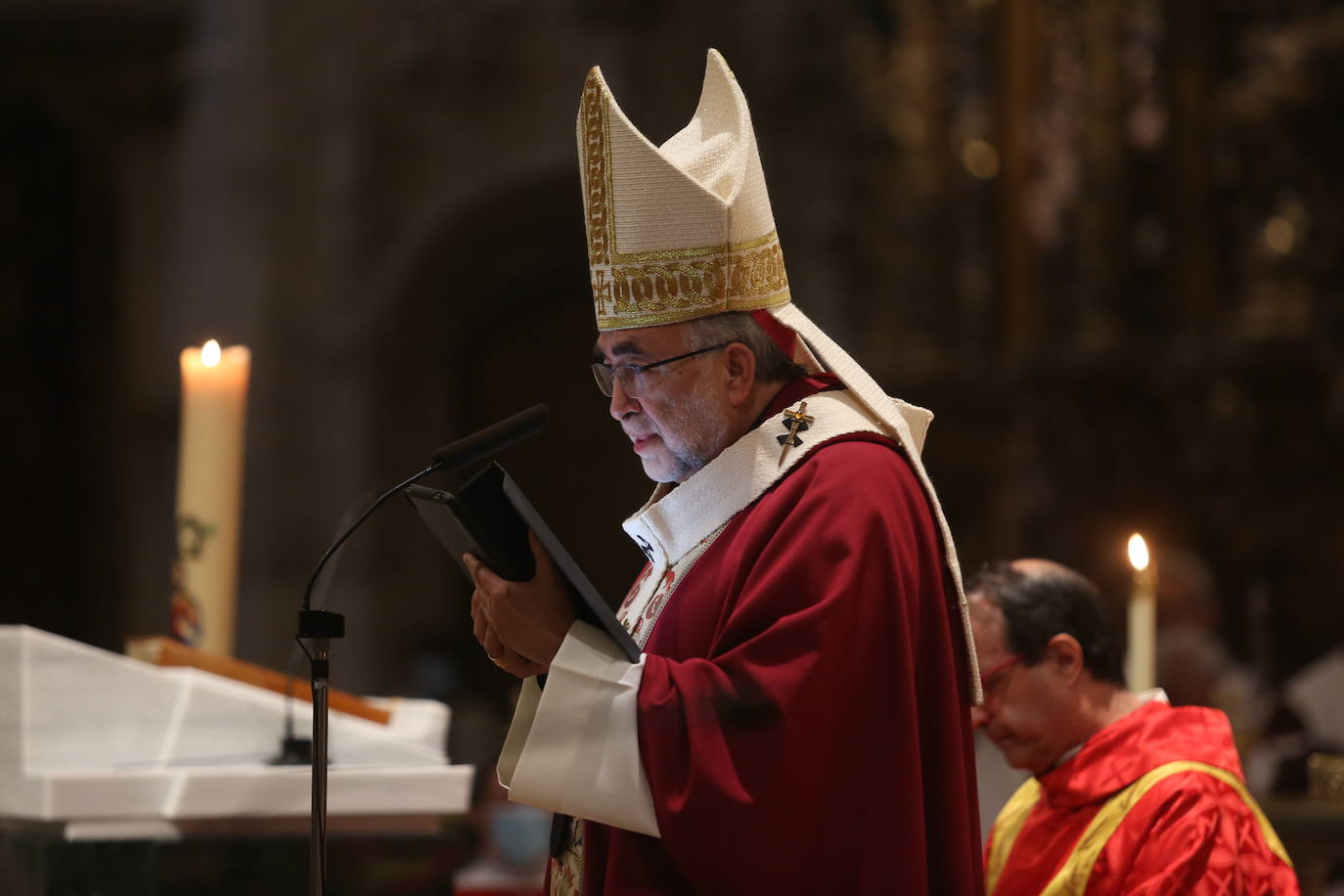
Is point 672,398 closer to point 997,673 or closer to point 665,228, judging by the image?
point 665,228

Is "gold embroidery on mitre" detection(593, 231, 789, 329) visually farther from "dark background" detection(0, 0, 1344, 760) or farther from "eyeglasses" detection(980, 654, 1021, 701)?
"dark background" detection(0, 0, 1344, 760)

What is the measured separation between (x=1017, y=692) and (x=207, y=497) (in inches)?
57.8

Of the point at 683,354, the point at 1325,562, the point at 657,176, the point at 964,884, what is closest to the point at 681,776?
the point at 964,884

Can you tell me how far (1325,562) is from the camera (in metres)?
6.39

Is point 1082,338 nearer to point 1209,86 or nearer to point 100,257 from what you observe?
point 1209,86

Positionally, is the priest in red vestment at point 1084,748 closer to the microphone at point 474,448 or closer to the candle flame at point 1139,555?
the candle flame at point 1139,555

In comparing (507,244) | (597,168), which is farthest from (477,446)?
(507,244)

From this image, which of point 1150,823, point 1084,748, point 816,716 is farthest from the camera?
point 1084,748

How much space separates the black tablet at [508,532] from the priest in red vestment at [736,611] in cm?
2

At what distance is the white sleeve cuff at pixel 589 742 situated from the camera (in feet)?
6.88

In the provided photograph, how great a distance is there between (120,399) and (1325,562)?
16.5 feet

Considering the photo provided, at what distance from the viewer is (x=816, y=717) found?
6.82 feet

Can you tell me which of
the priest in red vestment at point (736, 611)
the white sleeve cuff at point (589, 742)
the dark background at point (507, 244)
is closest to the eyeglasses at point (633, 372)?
the priest in red vestment at point (736, 611)

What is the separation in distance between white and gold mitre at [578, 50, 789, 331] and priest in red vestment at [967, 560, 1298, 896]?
717 mm
